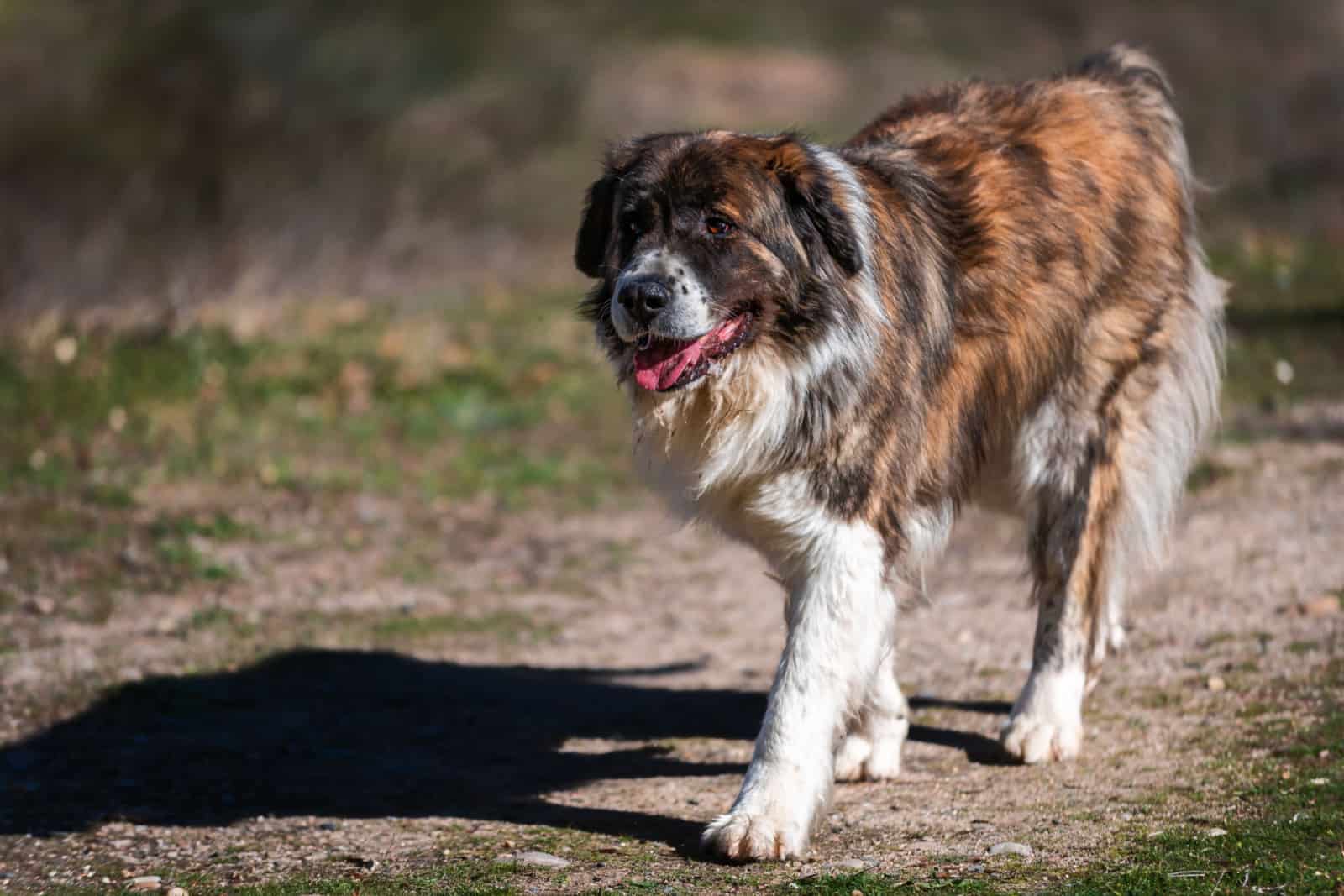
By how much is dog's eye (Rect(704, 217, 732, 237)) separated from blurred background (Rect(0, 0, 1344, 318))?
9.46 metres

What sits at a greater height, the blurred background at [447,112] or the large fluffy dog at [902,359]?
the blurred background at [447,112]

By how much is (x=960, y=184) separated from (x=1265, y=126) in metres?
15.4

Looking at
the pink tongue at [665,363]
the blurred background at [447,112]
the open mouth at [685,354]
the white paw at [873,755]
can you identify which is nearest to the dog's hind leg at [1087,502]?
the white paw at [873,755]

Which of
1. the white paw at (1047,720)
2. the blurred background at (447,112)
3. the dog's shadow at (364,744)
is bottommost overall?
Answer: the dog's shadow at (364,744)

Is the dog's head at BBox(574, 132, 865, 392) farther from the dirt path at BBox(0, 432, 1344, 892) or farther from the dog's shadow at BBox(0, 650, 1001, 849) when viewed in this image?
the dog's shadow at BBox(0, 650, 1001, 849)

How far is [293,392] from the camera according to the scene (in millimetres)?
11586

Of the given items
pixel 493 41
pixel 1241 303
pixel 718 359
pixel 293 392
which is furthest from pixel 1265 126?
pixel 718 359

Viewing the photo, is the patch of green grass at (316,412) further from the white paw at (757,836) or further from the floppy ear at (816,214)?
the white paw at (757,836)

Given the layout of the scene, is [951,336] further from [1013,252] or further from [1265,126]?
[1265,126]

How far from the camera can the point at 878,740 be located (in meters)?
5.53

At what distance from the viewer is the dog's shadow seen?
5.36 m

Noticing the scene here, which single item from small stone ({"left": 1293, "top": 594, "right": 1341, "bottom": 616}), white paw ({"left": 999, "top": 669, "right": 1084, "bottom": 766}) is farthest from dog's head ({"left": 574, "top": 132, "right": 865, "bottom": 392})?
small stone ({"left": 1293, "top": 594, "right": 1341, "bottom": 616})

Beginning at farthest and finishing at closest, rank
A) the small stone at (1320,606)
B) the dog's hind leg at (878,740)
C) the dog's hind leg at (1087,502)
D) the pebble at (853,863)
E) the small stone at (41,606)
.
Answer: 1. the small stone at (41,606)
2. the small stone at (1320,606)
3. the dog's hind leg at (1087,502)
4. the dog's hind leg at (878,740)
5. the pebble at (853,863)

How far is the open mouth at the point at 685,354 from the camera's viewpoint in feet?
15.5
